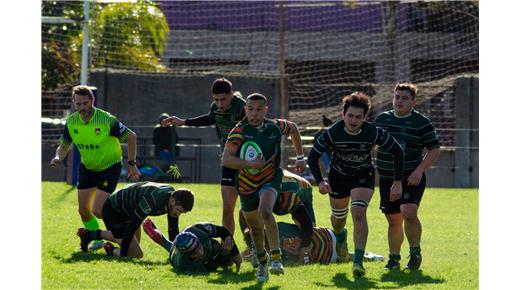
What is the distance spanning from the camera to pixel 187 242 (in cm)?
909

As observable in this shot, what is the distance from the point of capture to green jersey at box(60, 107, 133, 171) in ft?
36.4

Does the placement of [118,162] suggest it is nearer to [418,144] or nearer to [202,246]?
[202,246]

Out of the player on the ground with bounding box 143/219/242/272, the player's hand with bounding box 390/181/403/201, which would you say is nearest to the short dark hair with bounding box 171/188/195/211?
the player on the ground with bounding box 143/219/242/272

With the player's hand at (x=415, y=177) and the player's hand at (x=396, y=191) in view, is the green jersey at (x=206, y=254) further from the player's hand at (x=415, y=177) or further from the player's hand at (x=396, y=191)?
the player's hand at (x=415, y=177)

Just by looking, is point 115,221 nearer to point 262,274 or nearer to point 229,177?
point 229,177

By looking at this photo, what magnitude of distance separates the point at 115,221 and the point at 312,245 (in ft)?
7.02

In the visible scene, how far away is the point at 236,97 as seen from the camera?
34.6 feet

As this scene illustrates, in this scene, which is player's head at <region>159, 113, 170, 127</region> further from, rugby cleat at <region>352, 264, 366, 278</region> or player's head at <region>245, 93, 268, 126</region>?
rugby cleat at <region>352, 264, 366, 278</region>

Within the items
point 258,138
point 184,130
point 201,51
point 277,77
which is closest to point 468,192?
point 277,77

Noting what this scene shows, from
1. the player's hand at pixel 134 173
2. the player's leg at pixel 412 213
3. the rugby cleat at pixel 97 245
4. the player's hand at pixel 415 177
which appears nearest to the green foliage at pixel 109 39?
the player's hand at pixel 134 173

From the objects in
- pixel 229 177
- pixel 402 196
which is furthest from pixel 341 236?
pixel 229 177

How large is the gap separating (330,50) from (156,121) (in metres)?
6.05

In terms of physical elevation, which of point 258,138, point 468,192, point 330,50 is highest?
point 330,50

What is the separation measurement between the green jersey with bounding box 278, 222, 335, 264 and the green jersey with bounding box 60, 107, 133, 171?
2.31 metres
